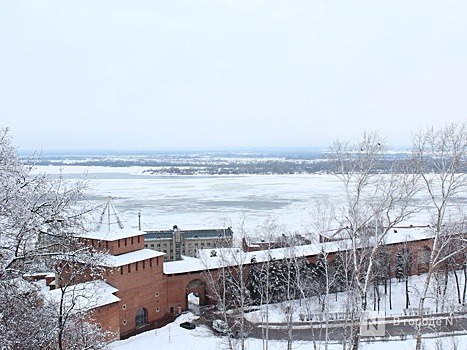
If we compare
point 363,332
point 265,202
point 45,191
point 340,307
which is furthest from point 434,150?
point 265,202

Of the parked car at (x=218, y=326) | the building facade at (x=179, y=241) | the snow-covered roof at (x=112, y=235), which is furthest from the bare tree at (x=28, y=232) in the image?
the building facade at (x=179, y=241)

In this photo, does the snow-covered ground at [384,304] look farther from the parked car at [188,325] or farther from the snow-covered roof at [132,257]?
the snow-covered roof at [132,257]

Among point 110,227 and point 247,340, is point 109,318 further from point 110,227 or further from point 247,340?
point 247,340

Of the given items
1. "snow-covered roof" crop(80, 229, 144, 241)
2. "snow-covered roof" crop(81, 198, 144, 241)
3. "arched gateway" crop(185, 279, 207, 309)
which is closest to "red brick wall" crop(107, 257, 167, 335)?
"snow-covered roof" crop(80, 229, 144, 241)

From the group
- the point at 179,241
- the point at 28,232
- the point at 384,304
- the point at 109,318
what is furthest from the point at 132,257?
the point at 179,241

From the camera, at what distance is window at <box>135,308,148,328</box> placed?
21106 millimetres

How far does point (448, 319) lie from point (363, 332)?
430 centimetres

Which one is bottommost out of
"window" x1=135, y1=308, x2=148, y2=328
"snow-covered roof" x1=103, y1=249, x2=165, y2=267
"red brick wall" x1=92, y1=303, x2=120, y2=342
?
"window" x1=135, y1=308, x2=148, y2=328

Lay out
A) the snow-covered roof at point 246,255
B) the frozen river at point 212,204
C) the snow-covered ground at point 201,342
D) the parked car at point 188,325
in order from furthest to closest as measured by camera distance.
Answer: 1. the frozen river at point 212,204
2. the snow-covered roof at point 246,255
3. the parked car at point 188,325
4. the snow-covered ground at point 201,342

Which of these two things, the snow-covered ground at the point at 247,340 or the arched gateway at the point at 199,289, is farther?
the arched gateway at the point at 199,289

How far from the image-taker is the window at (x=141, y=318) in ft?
69.2

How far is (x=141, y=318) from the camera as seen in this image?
70.1 feet

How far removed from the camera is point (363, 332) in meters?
17.7

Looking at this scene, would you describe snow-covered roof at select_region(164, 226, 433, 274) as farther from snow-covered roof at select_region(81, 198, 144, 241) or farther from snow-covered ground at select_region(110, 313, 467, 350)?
snow-covered ground at select_region(110, 313, 467, 350)
